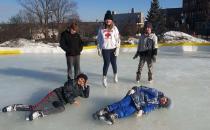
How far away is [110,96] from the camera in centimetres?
460

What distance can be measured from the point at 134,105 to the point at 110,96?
3.00ft

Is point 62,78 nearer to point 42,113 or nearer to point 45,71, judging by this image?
point 45,71

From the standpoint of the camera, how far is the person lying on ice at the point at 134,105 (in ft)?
11.7

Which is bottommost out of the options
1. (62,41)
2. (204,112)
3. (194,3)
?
(204,112)

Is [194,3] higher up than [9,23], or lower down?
higher up

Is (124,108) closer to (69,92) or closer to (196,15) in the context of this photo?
(69,92)

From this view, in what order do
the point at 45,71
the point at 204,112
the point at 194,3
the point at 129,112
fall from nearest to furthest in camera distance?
1. the point at 129,112
2. the point at 204,112
3. the point at 45,71
4. the point at 194,3

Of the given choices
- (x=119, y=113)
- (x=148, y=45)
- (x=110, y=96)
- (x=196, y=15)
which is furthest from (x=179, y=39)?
(x=196, y=15)

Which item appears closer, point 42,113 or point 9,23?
point 42,113

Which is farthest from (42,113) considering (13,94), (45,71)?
(45,71)

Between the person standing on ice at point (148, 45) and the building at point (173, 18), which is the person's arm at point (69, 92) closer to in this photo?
the person standing on ice at point (148, 45)

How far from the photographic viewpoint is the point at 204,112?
13.0ft

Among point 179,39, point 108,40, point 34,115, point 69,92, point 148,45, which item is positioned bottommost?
point 34,115

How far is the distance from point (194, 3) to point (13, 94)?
1817 inches
